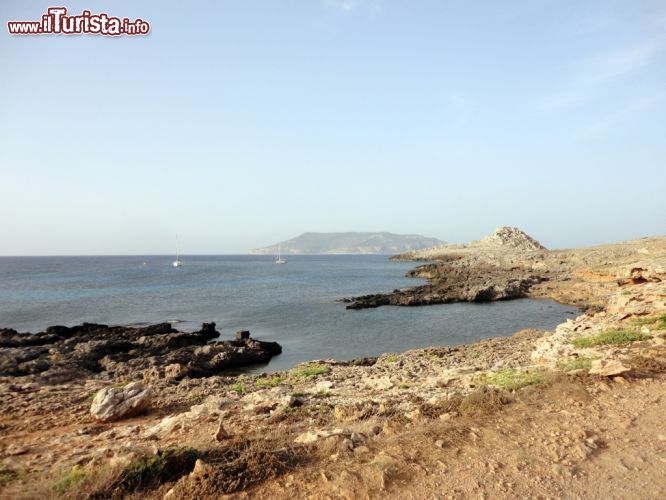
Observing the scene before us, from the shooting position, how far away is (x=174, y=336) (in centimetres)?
2556

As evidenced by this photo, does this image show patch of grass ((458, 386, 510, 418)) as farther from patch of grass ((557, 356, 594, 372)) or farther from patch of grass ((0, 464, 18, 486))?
patch of grass ((0, 464, 18, 486))

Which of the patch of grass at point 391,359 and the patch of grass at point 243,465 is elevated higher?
→ the patch of grass at point 243,465

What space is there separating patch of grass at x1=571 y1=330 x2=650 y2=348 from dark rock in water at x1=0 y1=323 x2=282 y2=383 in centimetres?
1535

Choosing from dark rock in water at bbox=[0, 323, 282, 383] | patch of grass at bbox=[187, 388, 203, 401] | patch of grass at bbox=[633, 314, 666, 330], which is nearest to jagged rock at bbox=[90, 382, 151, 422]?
patch of grass at bbox=[187, 388, 203, 401]

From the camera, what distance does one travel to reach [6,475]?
21.2 feet

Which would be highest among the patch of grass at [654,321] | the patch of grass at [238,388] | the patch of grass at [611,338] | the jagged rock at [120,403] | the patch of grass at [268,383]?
the patch of grass at [654,321]

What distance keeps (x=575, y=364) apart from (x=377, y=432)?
6.60m

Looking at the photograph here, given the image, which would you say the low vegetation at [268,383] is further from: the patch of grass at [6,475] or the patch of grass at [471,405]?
the patch of grass at [6,475]

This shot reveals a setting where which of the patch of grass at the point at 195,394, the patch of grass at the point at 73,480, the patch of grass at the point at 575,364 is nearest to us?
the patch of grass at the point at 73,480

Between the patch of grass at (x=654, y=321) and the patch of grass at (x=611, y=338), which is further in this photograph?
the patch of grass at (x=654, y=321)

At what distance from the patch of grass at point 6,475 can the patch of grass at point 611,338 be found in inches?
583

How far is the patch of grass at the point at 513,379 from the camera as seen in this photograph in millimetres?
9695

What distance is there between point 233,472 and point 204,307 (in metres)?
40.0

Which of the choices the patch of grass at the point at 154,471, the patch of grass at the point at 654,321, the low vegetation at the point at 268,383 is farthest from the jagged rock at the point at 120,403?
the patch of grass at the point at 654,321
